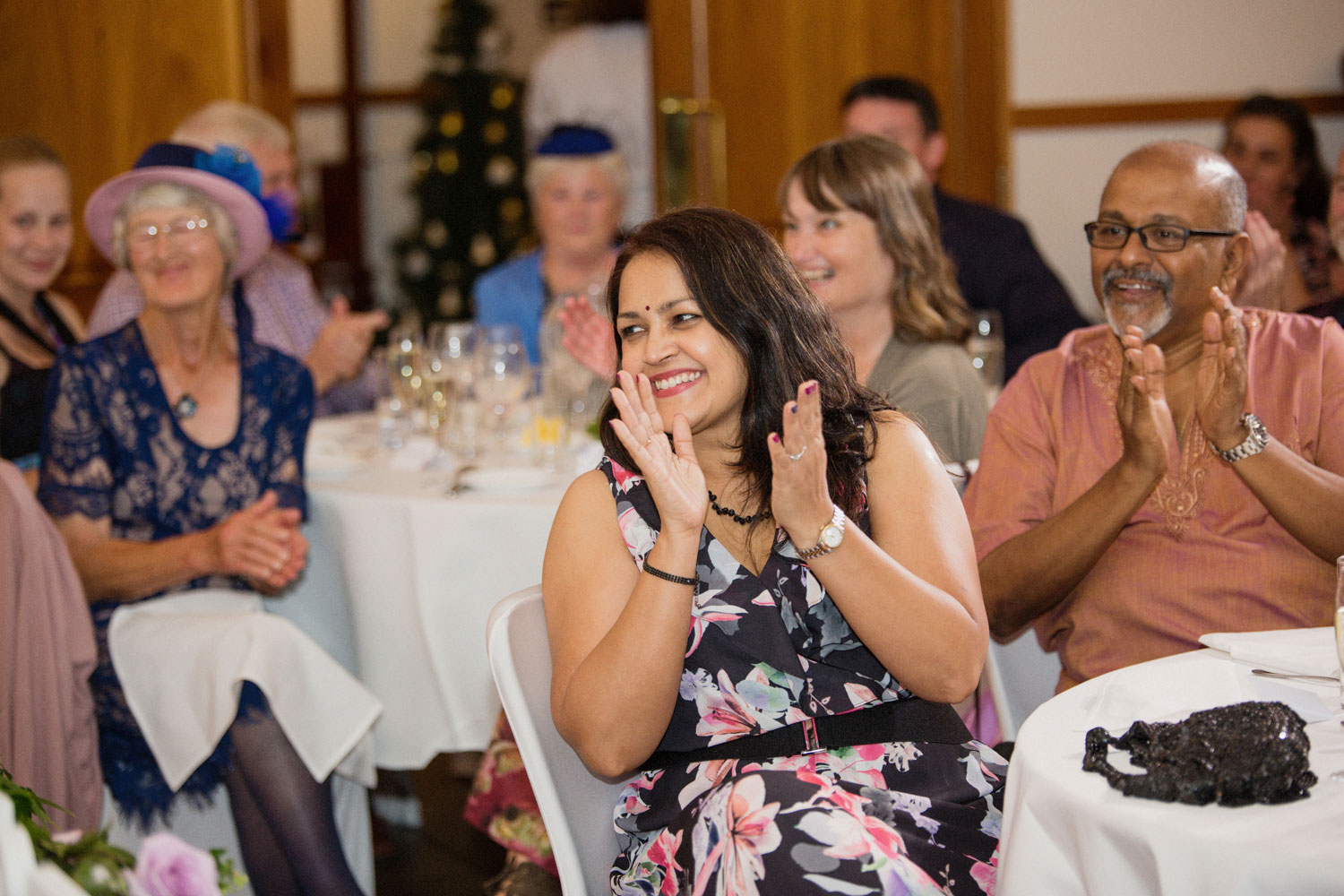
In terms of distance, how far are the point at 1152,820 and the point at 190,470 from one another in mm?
2133

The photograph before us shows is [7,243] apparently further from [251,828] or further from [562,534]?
[562,534]

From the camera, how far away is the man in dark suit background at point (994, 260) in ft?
13.8

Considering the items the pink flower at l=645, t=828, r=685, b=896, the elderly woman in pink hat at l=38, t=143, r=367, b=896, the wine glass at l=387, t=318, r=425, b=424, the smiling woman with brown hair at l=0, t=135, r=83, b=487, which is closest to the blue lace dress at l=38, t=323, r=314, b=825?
the elderly woman in pink hat at l=38, t=143, r=367, b=896

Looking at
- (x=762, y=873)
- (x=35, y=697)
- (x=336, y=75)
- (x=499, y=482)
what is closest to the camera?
(x=762, y=873)

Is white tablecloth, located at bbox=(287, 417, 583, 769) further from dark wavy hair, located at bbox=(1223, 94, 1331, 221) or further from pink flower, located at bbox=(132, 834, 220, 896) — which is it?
dark wavy hair, located at bbox=(1223, 94, 1331, 221)

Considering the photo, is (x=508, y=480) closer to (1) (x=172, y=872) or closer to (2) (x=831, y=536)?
(2) (x=831, y=536)

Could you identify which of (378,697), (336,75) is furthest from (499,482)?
(336,75)

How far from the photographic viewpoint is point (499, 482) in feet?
8.69

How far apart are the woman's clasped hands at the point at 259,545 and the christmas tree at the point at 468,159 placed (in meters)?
5.25

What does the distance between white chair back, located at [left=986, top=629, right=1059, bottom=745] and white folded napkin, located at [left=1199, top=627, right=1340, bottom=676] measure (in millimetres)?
781

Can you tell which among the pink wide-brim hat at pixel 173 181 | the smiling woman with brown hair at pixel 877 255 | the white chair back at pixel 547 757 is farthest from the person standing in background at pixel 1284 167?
the white chair back at pixel 547 757

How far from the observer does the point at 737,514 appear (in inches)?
69.6

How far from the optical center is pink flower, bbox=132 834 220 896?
3.22 ft

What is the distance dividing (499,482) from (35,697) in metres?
0.96
